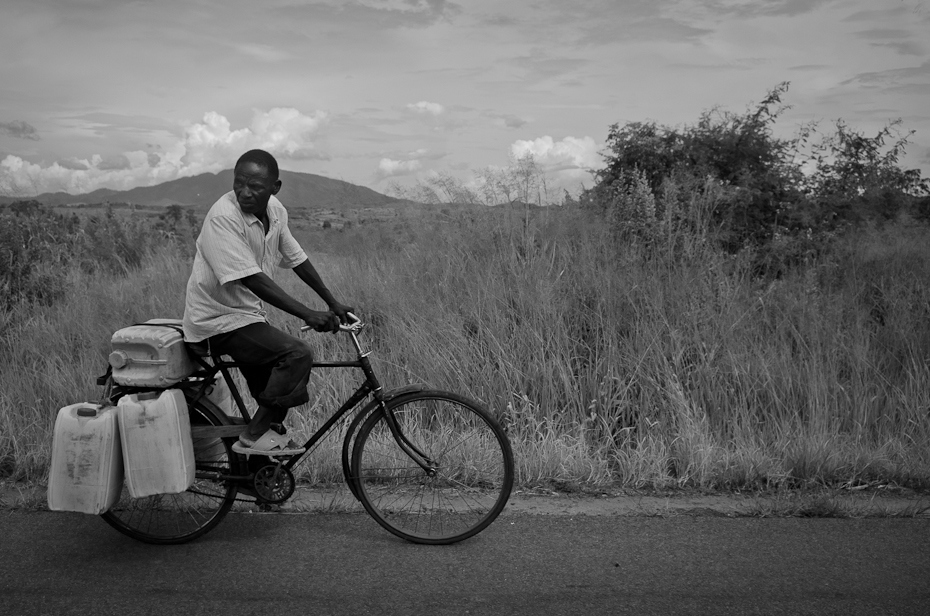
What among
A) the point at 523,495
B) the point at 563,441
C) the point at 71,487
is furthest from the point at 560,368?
the point at 71,487

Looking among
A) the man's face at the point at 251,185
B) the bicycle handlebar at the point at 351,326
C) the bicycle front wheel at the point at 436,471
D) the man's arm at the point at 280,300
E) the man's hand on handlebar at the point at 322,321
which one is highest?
the man's face at the point at 251,185

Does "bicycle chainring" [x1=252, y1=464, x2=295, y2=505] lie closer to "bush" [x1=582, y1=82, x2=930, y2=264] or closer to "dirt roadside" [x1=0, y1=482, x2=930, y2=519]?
"dirt roadside" [x1=0, y1=482, x2=930, y2=519]

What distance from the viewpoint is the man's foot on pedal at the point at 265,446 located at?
4184mm

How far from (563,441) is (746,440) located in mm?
1304

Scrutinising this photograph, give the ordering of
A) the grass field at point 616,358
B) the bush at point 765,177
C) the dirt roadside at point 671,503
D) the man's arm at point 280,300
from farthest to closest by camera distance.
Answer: the bush at point 765,177
the grass field at point 616,358
the dirt roadside at point 671,503
the man's arm at point 280,300

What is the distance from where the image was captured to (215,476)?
4.34 meters

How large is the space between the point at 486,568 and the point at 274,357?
1.52 meters

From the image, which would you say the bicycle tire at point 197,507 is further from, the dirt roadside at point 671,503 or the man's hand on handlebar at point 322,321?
the man's hand on handlebar at point 322,321

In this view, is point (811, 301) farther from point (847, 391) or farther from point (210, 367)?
point (210, 367)

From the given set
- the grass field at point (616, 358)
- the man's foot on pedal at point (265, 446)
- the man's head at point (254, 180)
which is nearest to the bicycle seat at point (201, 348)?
the man's foot on pedal at point (265, 446)

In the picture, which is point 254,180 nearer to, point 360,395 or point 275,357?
point 275,357

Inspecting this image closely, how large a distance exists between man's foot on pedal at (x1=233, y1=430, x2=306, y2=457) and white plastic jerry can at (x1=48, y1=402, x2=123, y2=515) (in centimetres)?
63

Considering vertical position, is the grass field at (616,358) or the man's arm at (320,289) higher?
the man's arm at (320,289)

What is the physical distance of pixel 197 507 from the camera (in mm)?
4543
